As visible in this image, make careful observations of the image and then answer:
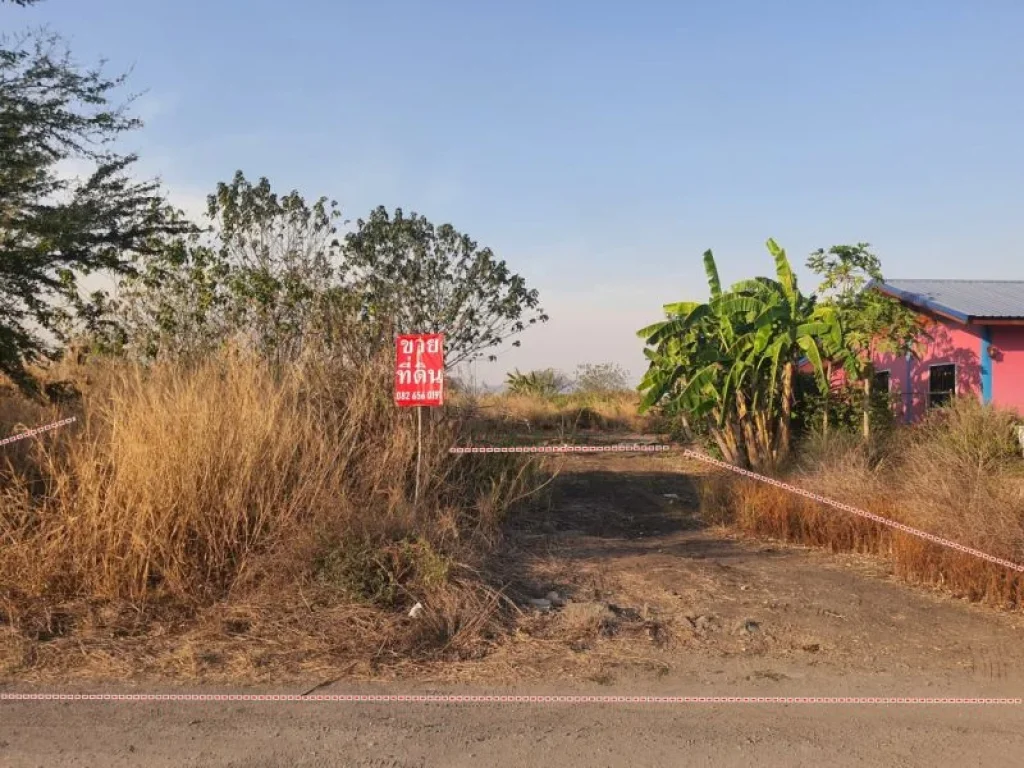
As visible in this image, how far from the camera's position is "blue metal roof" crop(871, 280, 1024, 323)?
15.8 metres

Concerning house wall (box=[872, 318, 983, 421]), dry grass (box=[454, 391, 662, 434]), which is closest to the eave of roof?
house wall (box=[872, 318, 983, 421])

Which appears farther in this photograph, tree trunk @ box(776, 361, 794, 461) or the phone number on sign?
tree trunk @ box(776, 361, 794, 461)

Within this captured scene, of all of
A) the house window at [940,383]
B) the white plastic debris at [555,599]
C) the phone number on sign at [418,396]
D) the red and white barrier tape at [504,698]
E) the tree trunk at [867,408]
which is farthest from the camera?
the house window at [940,383]

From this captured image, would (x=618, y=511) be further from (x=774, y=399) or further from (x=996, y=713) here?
(x=996, y=713)

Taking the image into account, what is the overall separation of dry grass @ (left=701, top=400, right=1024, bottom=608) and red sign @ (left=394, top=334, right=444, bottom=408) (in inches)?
151

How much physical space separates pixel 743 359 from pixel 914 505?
6699mm

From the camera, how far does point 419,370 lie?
7668 mm

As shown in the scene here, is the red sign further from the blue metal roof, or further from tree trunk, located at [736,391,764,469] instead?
the blue metal roof

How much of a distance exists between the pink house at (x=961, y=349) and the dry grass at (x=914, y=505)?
372cm

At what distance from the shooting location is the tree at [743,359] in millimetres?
13852

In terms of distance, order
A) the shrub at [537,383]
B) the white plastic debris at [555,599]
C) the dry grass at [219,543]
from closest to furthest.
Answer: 1. the dry grass at [219,543]
2. the white plastic debris at [555,599]
3. the shrub at [537,383]

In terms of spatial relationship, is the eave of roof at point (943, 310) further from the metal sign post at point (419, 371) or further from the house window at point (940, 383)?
the metal sign post at point (419, 371)

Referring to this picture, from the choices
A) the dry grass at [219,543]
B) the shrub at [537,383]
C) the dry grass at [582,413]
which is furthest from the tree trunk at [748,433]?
the shrub at [537,383]

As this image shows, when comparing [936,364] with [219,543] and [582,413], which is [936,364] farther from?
[219,543]
